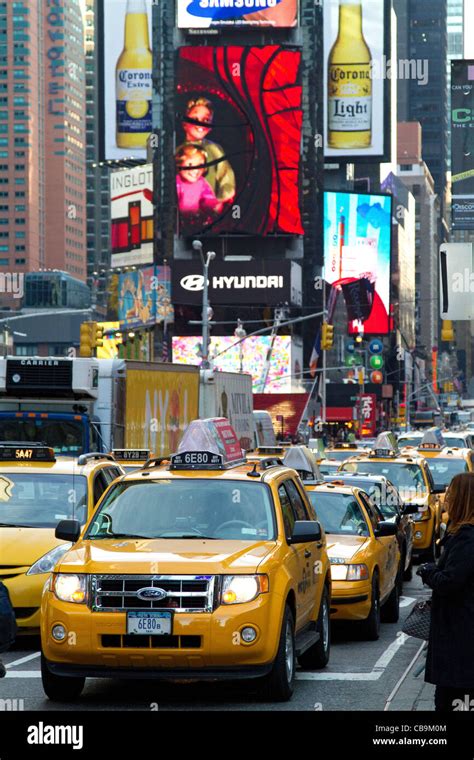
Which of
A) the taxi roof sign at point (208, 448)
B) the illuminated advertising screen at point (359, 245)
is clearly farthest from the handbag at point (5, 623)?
the illuminated advertising screen at point (359, 245)

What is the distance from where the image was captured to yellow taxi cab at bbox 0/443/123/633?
12789 millimetres

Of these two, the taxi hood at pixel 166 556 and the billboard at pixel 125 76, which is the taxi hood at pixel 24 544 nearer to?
the taxi hood at pixel 166 556

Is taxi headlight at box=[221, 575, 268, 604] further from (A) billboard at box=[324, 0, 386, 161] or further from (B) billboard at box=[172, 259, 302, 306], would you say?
(A) billboard at box=[324, 0, 386, 161]

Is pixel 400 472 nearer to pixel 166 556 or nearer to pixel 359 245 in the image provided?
pixel 166 556

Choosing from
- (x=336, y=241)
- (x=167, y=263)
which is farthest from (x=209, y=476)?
(x=336, y=241)

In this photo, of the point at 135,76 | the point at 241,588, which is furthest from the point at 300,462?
the point at 135,76

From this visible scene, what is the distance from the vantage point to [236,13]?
109812 mm

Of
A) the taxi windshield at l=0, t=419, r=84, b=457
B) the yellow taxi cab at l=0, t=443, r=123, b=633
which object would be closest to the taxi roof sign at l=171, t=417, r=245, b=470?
the yellow taxi cab at l=0, t=443, r=123, b=633

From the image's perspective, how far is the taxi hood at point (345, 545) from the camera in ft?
46.7

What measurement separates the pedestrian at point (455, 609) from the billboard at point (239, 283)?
98.1m

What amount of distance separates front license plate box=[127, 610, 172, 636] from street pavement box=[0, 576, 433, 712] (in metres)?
0.51

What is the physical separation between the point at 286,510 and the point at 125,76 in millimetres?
107727
